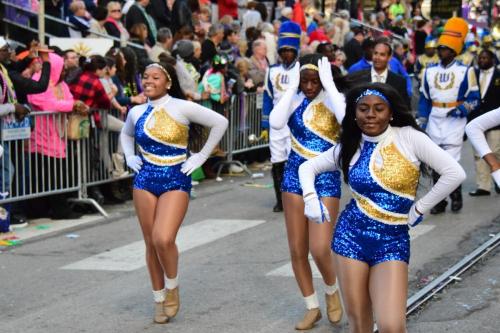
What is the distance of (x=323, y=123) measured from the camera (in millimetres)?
7855

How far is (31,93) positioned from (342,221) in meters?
6.84

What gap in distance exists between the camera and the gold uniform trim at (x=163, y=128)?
316 inches

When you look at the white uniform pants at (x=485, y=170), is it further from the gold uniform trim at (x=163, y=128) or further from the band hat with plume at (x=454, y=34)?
the gold uniform trim at (x=163, y=128)

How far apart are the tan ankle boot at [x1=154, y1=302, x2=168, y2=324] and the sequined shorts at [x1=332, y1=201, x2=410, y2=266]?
229 centimetres

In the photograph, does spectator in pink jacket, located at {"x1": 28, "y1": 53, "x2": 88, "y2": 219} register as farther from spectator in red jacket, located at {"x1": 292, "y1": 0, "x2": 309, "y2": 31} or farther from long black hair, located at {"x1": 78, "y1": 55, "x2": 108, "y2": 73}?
spectator in red jacket, located at {"x1": 292, "y1": 0, "x2": 309, "y2": 31}

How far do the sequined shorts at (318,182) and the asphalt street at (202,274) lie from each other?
0.97m

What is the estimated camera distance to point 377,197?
6074 mm

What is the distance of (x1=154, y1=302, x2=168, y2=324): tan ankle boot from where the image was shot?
8062 mm

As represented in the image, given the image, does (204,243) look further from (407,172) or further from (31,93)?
(407,172)

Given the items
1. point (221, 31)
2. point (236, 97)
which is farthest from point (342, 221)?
point (221, 31)

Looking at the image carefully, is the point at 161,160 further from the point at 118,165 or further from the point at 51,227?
the point at 118,165

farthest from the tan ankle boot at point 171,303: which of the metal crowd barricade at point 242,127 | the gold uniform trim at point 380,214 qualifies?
the metal crowd barricade at point 242,127

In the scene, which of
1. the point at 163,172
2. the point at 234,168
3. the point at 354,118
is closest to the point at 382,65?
the point at 163,172

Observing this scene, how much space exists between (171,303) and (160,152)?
3.61 feet
